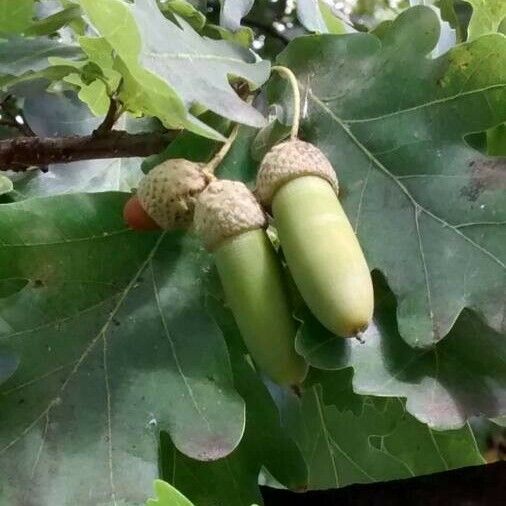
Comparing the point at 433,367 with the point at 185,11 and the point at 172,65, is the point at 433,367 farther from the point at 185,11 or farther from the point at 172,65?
the point at 185,11

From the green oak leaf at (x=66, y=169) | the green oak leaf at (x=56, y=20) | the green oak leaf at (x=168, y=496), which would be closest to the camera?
the green oak leaf at (x=168, y=496)

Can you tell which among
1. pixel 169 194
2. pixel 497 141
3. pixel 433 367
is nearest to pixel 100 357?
pixel 169 194

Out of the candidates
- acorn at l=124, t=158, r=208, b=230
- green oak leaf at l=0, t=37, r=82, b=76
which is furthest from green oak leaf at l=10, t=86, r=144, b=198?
acorn at l=124, t=158, r=208, b=230

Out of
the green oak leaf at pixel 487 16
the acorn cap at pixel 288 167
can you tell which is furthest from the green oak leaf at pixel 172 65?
the green oak leaf at pixel 487 16

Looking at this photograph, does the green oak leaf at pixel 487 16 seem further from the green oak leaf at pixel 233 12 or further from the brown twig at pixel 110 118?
the brown twig at pixel 110 118

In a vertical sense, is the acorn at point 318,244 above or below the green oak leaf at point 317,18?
above

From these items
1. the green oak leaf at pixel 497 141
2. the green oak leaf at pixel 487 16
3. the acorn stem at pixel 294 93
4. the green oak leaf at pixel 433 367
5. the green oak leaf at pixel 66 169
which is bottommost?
the green oak leaf at pixel 66 169

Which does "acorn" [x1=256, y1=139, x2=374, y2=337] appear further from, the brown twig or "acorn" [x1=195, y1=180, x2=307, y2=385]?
the brown twig

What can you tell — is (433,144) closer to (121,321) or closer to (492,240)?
(492,240)
